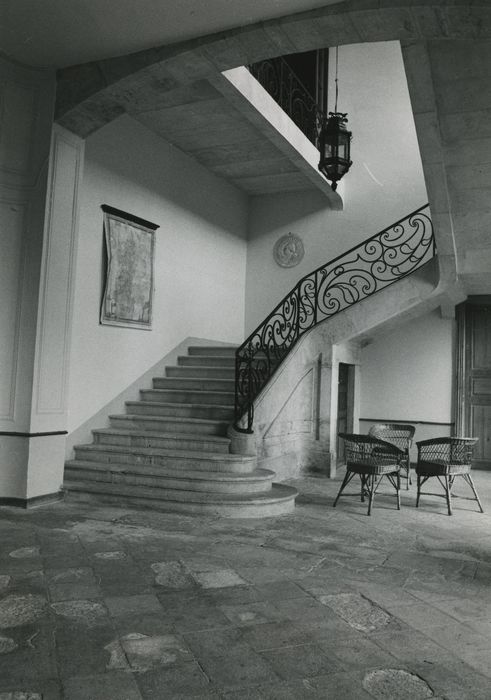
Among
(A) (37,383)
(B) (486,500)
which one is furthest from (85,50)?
(B) (486,500)

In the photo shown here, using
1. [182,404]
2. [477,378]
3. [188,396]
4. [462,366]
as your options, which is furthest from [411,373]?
[182,404]

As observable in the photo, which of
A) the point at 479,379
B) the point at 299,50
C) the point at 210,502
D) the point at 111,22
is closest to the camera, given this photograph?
the point at 299,50

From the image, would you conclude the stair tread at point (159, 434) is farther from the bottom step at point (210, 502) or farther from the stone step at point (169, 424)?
the bottom step at point (210, 502)

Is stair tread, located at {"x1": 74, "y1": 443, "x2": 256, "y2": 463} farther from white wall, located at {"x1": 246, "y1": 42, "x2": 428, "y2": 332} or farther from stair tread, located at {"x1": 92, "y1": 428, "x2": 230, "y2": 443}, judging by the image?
white wall, located at {"x1": 246, "y1": 42, "x2": 428, "y2": 332}

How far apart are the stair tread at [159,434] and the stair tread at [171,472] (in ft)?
1.49

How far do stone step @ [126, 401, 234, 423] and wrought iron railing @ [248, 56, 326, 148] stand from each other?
406cm

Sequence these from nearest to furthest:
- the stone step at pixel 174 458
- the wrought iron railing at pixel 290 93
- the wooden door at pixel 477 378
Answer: the stone step at pixel 174 458, the wrought iron railing at pixel 290 93, the wooden door at pixel 477 378

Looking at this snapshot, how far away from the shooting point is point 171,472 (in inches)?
225

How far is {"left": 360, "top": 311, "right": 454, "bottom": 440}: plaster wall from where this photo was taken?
362 inches

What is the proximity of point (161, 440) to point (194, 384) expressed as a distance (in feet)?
4.70

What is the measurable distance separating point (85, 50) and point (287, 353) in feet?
12.9

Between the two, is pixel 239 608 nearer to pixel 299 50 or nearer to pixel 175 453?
pixel 175 453

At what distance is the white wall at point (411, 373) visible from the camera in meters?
9.19

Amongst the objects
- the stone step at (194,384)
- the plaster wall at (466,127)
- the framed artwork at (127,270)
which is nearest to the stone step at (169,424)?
the stone step at (194,384)
